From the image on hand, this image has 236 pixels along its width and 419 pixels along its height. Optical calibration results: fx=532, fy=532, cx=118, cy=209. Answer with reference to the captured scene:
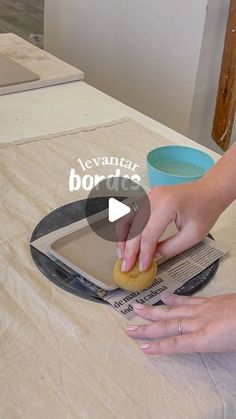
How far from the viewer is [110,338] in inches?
25.2

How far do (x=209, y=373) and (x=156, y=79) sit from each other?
Result: 1.51m

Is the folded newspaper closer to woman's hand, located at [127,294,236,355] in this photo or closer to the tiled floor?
woman's hand, located at [127,294,236,355]

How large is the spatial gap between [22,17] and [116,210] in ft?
12.0

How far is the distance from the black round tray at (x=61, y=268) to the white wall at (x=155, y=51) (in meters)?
1.05

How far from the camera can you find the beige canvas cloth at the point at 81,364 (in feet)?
1.82

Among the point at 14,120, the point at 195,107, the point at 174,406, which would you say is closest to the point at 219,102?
the point at 195,107

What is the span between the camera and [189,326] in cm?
63

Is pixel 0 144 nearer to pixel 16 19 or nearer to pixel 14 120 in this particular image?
pixel 14 120

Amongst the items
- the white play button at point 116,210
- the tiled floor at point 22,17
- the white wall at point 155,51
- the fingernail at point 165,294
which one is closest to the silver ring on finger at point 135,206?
the white play button at point 116,210

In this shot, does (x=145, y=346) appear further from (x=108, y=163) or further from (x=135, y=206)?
(x=108, y=163)

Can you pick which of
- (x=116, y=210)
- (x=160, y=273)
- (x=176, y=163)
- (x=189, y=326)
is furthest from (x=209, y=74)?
(x=189, y=326)

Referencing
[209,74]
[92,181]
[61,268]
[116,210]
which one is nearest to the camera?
[61,268]

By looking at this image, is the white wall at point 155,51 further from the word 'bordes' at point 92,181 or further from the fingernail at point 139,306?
the fingernail at point 139,306

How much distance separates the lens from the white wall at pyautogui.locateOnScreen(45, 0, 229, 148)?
175cm
